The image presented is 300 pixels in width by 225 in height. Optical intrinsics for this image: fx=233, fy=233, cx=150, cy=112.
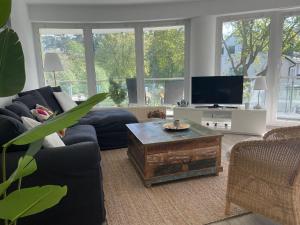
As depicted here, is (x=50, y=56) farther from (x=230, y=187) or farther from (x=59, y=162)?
(x=230, y=187)

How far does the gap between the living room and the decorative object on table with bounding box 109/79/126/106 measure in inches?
1.6

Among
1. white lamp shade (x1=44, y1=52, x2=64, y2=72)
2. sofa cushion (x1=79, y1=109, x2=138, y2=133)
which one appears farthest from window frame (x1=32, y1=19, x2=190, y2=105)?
sofa cushion (x1=79, y1=109, x2=138, y2=133)

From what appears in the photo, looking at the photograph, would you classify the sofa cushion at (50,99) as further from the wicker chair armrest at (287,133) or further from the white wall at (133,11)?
the wicker chair armrest at (287,133)

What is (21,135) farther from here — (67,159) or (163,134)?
(163,134)

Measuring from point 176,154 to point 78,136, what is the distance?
3.62 feet

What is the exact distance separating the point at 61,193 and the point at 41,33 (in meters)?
4.95

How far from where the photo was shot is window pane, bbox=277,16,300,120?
4.18m

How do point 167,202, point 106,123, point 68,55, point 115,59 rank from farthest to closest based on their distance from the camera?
A: point 115,59 < point 68,55 < point 106,123 < point 167,202

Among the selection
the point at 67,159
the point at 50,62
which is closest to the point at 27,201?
the point at 67,159

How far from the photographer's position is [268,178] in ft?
Result: 5.51

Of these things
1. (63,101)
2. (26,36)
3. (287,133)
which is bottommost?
(287,133)

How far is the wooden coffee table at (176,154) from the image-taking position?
240cm

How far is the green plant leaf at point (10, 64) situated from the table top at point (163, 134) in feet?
5.61

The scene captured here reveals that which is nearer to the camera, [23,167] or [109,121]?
[23,167]
